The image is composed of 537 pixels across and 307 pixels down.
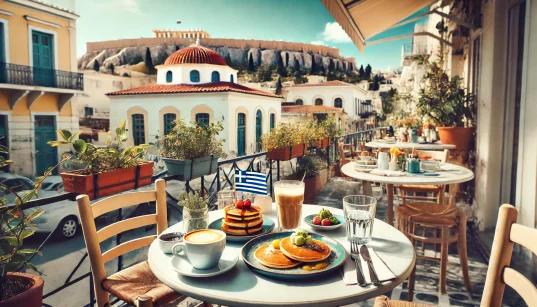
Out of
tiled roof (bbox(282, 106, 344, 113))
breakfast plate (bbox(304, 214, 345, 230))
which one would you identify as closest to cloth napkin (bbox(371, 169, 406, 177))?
breakfast plate (bbox(304, 214, 345, 230))

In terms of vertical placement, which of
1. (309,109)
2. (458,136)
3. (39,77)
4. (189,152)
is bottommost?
(189,152)

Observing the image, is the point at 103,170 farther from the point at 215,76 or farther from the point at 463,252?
the point at 215,76

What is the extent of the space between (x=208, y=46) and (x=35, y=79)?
48.0 metres

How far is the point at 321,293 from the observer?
0.89m

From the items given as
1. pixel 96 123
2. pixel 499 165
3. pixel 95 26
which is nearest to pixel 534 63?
pixel 499 165

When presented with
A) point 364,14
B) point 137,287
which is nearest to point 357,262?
point 137,287

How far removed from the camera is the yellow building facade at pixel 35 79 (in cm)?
1548

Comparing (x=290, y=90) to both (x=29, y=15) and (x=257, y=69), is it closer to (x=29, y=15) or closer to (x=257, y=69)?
(x=257, y=69)

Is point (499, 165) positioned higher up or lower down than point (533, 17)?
lower down

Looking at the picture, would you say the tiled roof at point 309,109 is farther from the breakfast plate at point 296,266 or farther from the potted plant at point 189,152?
the breakfast plate at point 296,266

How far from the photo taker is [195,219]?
1315 millimetres

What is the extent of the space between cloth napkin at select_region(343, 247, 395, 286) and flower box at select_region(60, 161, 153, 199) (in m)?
1.76

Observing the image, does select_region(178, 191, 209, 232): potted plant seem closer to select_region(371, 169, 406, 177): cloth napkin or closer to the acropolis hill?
select_region(371, 169, 406, 177): cloth napkin

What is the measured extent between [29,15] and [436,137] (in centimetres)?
1811
